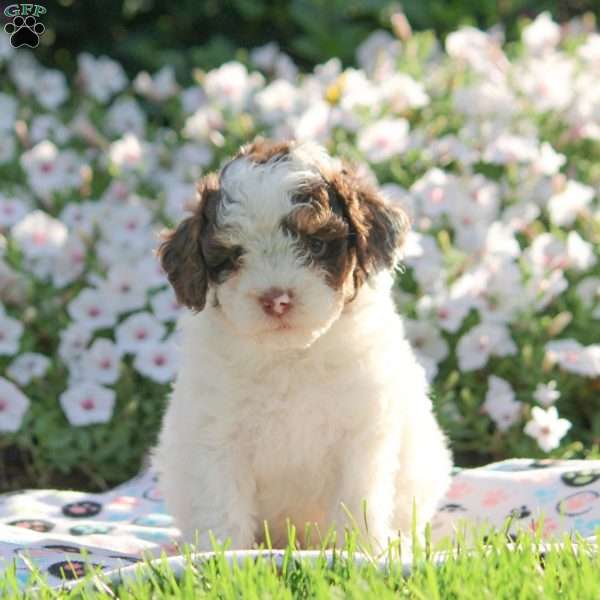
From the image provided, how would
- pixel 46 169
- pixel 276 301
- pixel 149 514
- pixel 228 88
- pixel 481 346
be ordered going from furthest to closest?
pixel 228 88 < pixel 46 169 < pixel 481 346 < pixel 149 514 < pixel 276 301

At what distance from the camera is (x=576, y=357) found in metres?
6.27

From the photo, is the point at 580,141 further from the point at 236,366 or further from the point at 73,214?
the point at 236,366

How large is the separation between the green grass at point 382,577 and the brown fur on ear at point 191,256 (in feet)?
2.93

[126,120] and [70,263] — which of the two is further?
[126,120]

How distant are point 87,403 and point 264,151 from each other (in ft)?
7.80

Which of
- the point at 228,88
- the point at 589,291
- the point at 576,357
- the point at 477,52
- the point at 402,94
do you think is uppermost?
the point at 477,52

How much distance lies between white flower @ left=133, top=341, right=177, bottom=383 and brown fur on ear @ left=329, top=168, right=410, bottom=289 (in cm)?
226

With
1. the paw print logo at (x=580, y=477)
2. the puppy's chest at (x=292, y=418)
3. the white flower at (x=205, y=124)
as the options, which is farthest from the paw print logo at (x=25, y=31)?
the paw print logo at (x=580, y=477)

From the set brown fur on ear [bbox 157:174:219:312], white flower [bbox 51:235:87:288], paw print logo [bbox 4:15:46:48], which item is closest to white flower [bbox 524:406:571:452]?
brown fur on ear [bbox 157:174:219:312]

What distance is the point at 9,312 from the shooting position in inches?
268

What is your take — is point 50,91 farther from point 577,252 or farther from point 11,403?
point 577,252

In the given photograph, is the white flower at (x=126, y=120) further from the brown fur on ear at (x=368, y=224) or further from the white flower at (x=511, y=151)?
the brown fur on ear at (x=368, y=224)

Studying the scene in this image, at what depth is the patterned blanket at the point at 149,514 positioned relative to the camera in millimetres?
4793

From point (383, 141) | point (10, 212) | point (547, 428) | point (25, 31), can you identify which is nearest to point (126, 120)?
point (25, 31)
